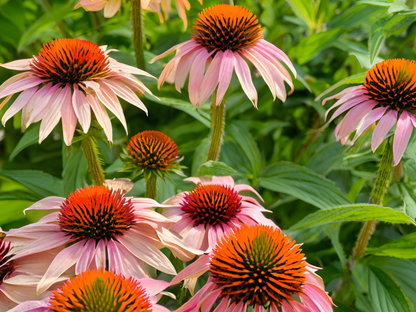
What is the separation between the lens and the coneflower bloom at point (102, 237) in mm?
385

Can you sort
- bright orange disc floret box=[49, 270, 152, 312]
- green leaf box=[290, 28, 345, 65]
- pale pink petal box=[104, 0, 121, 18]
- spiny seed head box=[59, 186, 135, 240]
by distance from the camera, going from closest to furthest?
bright orange disc floret box=[49, 270, 152, 312] → spiny seed head box=[59, 186, 135, 240] → pale pink petal box=[104, 0, 121, 18] → green leaf box=[290, 28, 345, 65]

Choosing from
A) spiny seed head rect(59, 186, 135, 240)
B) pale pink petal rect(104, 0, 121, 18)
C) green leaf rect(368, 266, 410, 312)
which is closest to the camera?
spiny seed head rect(59, 186, 135, 240)

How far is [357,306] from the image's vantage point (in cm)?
69

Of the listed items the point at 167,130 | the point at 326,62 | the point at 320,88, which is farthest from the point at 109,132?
the point at 326,62

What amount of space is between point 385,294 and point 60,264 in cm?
52

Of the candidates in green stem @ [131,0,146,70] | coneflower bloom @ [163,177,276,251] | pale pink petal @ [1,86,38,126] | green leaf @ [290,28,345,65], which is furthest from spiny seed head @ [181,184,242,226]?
green leaf @ [290,28,345,65]

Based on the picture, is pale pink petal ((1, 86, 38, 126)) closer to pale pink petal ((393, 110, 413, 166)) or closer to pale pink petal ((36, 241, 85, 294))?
pale pink petal ((36, 241, 85, 294))

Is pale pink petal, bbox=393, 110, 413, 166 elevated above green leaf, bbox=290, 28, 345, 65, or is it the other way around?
green leaf, bbox=290, 28, 345, 65

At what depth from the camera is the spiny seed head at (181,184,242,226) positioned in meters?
0.48

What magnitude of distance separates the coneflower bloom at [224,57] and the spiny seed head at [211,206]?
120 mm

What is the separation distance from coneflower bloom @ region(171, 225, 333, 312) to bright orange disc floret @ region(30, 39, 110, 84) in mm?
277

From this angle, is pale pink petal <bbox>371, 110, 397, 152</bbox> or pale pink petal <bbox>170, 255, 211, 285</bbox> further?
pale pink petal <bbox>371, 110, 397, 152</bbox>

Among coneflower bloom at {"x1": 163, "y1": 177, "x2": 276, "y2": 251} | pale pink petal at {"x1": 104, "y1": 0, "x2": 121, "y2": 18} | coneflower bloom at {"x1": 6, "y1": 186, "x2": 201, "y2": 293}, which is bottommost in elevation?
coneflower bloom at {"x1": 6, "y1": 186, "x2": 201, "y2": 293}

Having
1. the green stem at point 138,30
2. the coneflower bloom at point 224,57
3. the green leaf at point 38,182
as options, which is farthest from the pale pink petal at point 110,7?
the green leaf at point 38,182
